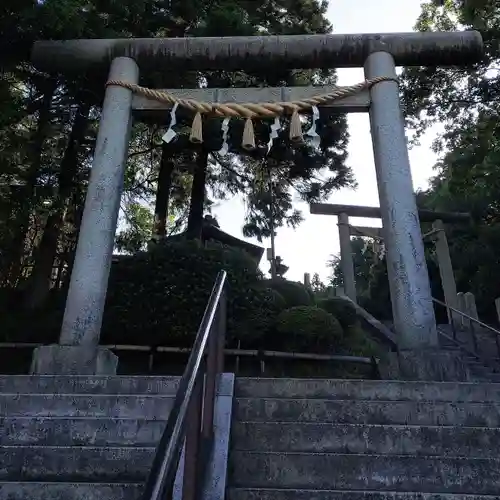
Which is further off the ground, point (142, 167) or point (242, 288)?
point (142, 167)

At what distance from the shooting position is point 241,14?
9211 millimetres

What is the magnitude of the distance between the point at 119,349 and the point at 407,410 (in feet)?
16.5

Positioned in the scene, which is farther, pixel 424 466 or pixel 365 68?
pixel 365 68

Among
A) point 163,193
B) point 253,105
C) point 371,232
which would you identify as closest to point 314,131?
point 253,105

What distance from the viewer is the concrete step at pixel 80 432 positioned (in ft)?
→ 9.91

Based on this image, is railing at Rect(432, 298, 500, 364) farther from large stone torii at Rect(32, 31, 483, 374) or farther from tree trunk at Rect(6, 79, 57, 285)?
tree trunk at Rect(6, 79, 57, 285)

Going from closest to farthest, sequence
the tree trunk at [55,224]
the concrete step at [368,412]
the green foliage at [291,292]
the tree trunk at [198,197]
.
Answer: the concrete step at [368,412], the tree trunk at [55,224], the green foliage at [291,292], the tree trunk at [198,197]

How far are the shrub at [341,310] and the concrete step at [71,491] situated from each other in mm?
6949

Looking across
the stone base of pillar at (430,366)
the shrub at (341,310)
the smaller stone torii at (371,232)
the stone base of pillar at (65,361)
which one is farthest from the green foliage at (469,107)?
the stone base of pillar at (65,361)

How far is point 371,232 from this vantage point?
14.3 meters

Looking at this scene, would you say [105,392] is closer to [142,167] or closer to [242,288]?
[242,288]

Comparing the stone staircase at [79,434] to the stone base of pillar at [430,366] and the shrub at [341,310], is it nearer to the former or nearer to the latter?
the stone base of pillar at [430,366]

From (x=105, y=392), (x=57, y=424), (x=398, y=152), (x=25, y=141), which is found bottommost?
(x=57, y=424)

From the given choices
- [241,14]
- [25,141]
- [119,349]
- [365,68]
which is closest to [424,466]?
[365,68]
